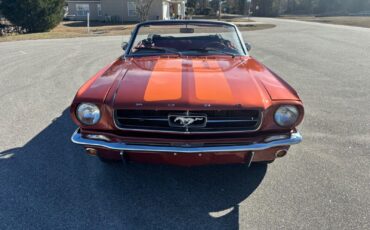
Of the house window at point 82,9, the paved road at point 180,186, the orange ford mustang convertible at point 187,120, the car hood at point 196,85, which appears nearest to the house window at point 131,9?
the house window at point 82,9

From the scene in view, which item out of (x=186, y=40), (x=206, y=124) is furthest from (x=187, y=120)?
(x=186, y=40)

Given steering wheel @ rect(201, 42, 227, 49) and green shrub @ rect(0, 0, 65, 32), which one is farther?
green shrub @ rect(0, 0, 65, 32)

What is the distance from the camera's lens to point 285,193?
294 centimetres

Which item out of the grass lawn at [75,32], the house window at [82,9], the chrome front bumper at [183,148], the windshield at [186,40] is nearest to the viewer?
the chrome front bumper at [183,148]

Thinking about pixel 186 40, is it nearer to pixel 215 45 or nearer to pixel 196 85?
pixel 215 45

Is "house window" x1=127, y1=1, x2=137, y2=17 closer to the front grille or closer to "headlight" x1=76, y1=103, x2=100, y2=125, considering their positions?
"headlight" x1=76, y1=103, x2=100, y2=125

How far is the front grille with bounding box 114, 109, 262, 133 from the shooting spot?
2.59 m

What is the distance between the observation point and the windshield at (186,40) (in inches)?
156

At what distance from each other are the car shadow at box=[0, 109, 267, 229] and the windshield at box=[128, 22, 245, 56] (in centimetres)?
146

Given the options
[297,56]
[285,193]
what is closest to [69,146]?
[285,193]

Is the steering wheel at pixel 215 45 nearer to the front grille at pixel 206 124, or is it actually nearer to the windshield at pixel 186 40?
the windshield at pixel 186 40

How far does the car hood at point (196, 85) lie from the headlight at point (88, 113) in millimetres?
193

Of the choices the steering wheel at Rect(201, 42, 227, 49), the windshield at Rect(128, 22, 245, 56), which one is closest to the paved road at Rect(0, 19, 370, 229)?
the windshield at Rect(128, 22, 245, 56)

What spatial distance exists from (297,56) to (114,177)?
31.7 ft
